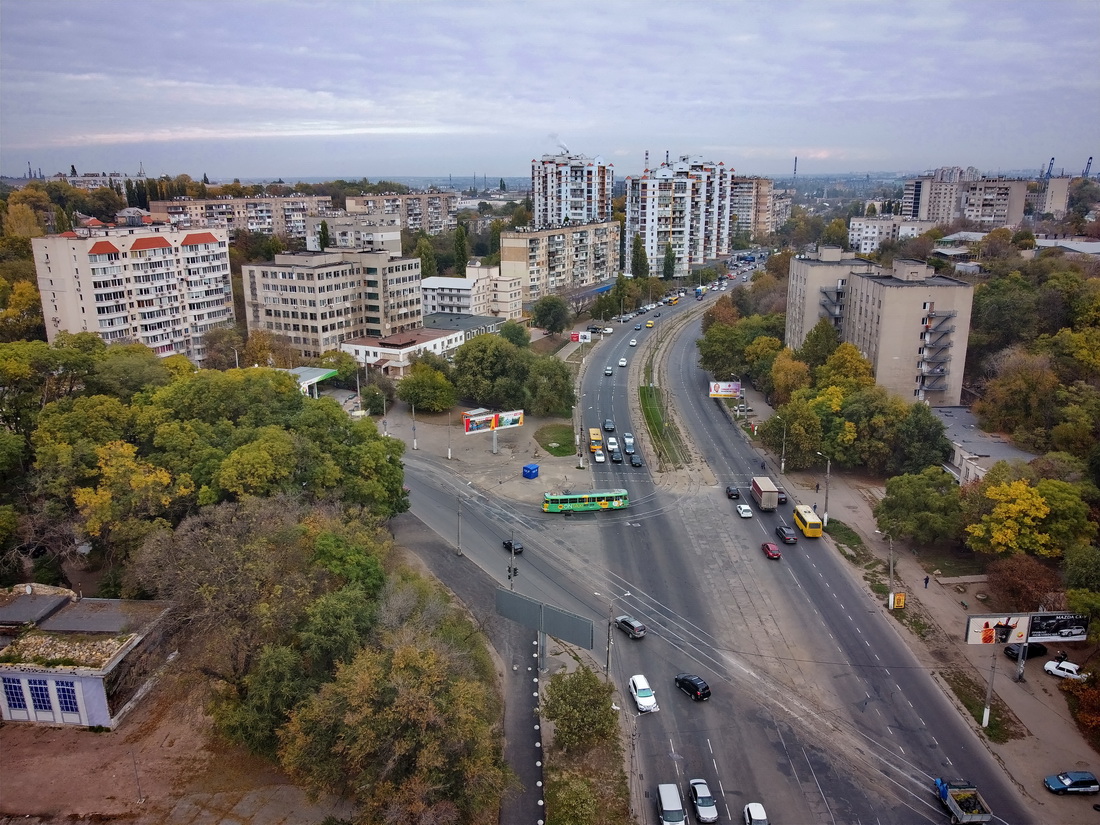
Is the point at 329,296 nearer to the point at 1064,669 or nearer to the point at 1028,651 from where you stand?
the point at 1028,651

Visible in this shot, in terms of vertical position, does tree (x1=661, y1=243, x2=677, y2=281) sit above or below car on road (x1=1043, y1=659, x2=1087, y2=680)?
above

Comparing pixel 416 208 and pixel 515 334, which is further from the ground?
pixel 416 208

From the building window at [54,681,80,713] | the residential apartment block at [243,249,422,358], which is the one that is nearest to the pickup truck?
the building window at [54,681,80,713]

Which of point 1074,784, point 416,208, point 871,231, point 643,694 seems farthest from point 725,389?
point 871,231

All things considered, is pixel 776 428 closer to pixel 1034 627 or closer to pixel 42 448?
pixel 1034 627

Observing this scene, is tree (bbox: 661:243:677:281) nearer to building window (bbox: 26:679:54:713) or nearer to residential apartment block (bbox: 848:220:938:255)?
residential apartment block (bbox: 848:220:938:255)

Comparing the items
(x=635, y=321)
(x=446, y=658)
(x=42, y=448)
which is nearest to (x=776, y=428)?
(x=446, y=658)
